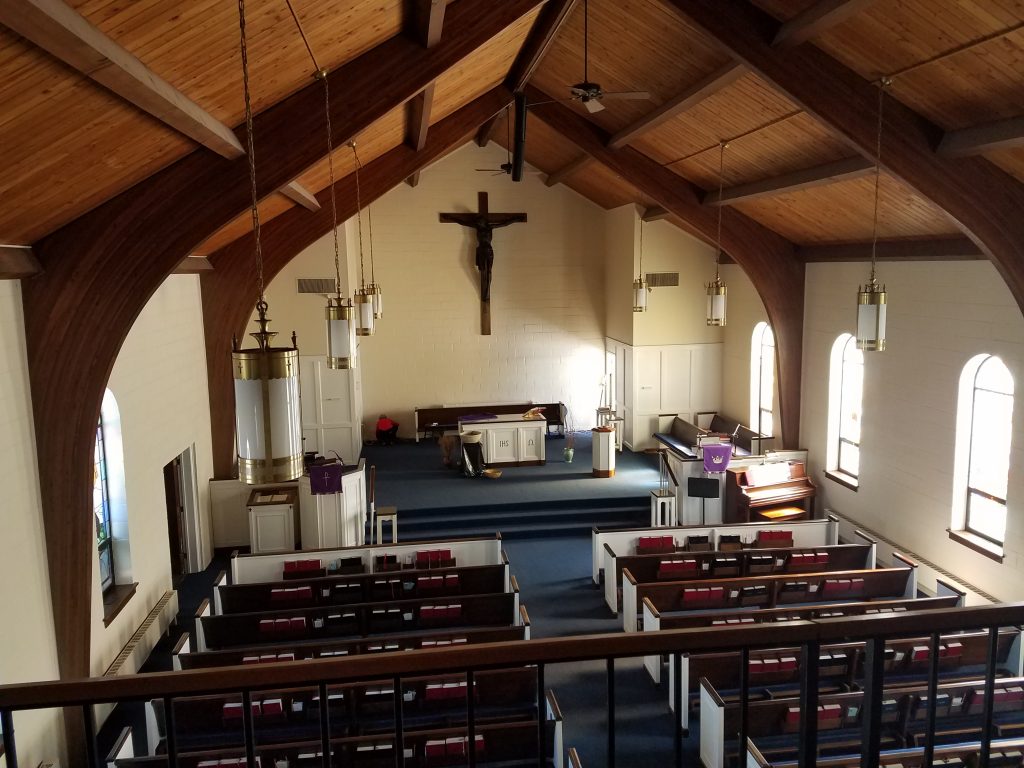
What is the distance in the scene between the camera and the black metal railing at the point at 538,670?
1656 millimetres

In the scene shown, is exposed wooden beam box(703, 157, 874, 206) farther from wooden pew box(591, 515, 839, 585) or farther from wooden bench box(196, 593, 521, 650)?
wooden bench box(196, 593, 521, 650)

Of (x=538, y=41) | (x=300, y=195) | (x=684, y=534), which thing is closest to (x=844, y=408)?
(x=684, y=534)

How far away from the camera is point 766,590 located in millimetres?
7566

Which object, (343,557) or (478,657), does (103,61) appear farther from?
(343,557)

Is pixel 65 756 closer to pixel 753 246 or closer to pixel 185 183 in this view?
pixel 185 183

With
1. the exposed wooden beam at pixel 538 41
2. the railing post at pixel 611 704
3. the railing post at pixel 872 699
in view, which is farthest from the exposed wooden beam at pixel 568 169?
the railing post at pixel 611 704

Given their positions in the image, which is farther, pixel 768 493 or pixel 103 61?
pixel 768 493

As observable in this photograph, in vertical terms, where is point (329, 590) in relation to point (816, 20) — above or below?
below

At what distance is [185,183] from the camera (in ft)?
18.0

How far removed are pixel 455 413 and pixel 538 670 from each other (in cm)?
1348

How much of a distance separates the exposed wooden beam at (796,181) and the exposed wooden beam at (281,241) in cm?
323

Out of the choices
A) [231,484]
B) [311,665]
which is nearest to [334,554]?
[231,484]

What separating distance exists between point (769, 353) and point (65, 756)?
1083 cm

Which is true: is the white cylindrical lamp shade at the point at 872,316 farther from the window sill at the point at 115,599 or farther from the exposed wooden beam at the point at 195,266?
the exposed wooden beam at the point at 195,266
